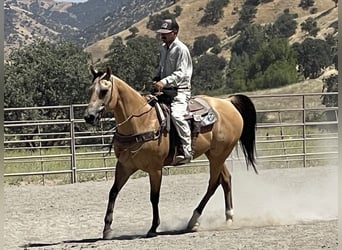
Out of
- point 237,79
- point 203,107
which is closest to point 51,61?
point 237,79

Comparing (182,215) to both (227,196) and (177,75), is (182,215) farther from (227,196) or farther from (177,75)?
(177,75)

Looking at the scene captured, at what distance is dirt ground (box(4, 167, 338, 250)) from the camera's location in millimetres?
5680

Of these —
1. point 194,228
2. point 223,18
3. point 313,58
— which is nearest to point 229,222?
point 194,228

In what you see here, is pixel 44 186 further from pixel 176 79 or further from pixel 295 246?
pixel 295 246

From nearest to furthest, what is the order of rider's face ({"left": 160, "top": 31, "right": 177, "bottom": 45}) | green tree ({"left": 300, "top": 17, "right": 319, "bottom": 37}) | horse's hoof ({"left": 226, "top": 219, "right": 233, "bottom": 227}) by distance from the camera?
rider's face ({"left": 160, "top": 31, "right": 177, "bottom": 45})
horse's hoof ({"left": 226, "top": 219, "right": 233, "bottom": 227})
green tree ({"left": 300, "top": 17, "right": 319, "bottom": 37})

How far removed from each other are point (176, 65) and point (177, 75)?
11 cm

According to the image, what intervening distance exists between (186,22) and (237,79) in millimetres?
45537

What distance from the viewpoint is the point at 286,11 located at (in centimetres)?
7988

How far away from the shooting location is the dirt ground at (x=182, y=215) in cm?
568

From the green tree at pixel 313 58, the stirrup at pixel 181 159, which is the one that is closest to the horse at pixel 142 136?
the stirrup at pixel 181 159

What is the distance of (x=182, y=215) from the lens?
24.8ft

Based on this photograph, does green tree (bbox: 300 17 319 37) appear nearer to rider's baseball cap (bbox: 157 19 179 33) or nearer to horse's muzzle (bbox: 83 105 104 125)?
rider's baseball cap (bbox: 157 19 179 33)

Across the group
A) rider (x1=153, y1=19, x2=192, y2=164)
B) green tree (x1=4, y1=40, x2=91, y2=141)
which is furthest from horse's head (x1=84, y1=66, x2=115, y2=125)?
green tree (x1=4, y1=40, x2=91, y2=141)

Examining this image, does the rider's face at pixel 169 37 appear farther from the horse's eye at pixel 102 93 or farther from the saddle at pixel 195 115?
the horse's eye at pixel 102 93
